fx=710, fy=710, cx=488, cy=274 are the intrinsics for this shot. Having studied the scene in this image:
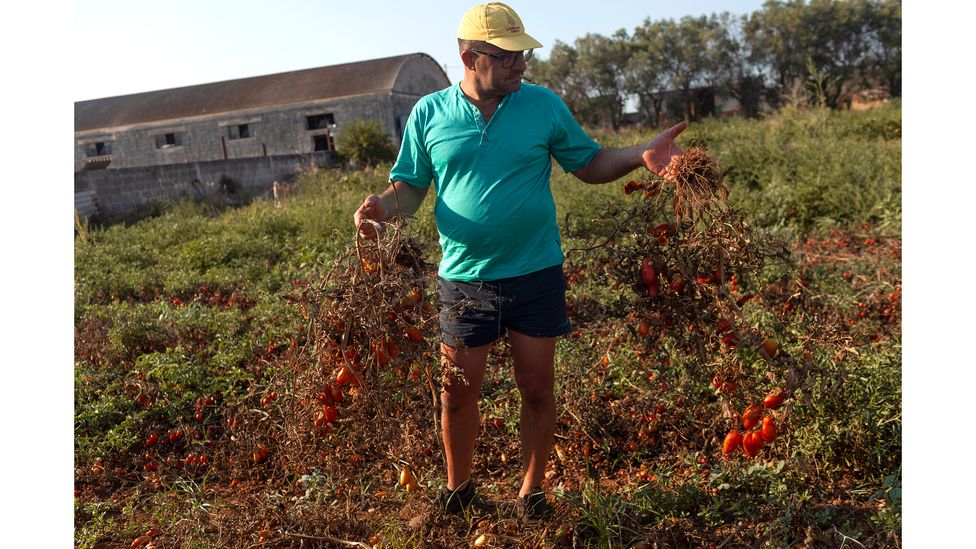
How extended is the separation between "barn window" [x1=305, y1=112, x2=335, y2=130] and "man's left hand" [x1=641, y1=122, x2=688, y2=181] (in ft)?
65.7

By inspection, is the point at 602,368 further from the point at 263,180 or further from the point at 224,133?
the point at 224,133

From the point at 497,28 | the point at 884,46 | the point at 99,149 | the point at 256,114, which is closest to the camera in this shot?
the point at 497,28

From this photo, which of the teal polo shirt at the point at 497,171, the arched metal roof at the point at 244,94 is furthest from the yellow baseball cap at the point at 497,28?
the arched metal roof at the point at 244,94

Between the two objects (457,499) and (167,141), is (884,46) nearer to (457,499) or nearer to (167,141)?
(167,141)

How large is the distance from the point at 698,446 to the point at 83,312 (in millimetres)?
4811

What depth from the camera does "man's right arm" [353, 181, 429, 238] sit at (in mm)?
2391

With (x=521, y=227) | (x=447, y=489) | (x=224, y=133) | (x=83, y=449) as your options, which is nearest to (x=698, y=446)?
(x=447, y=489)

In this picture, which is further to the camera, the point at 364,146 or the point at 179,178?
the point at 364,146

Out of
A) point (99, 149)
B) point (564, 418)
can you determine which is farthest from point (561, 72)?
point (564, 418)

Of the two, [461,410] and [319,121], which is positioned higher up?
[319,121]

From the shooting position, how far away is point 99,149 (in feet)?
80.5

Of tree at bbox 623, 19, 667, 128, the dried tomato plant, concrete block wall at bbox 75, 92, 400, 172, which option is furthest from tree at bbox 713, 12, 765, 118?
the dried tomato plant

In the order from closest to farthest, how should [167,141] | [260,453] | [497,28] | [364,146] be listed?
[497,28]
[260,453]
[364,146]
[167,141]

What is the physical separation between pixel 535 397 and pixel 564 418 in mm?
859
